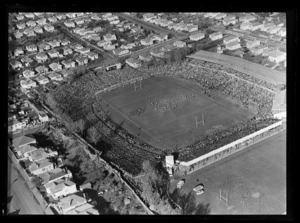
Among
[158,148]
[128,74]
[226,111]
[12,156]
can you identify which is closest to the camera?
[12,156]

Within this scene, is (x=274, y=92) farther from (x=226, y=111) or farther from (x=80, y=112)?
(x=80, y=112)

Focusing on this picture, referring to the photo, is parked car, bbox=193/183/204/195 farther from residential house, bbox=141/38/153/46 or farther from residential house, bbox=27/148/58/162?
residential house, bbox=141/38/153/46

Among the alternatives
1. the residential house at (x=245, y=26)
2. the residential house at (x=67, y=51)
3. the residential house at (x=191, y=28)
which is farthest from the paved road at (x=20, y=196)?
the residential house at (x=191, y=28)

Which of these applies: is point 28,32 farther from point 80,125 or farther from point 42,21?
point 80,125

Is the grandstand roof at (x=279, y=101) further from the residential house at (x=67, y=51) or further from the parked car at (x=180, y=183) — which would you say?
the residential house at (x=67, y=51)

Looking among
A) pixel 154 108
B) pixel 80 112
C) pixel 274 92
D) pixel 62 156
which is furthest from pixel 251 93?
pixel 62 156

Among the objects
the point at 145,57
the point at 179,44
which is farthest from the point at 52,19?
the point at 179,44
